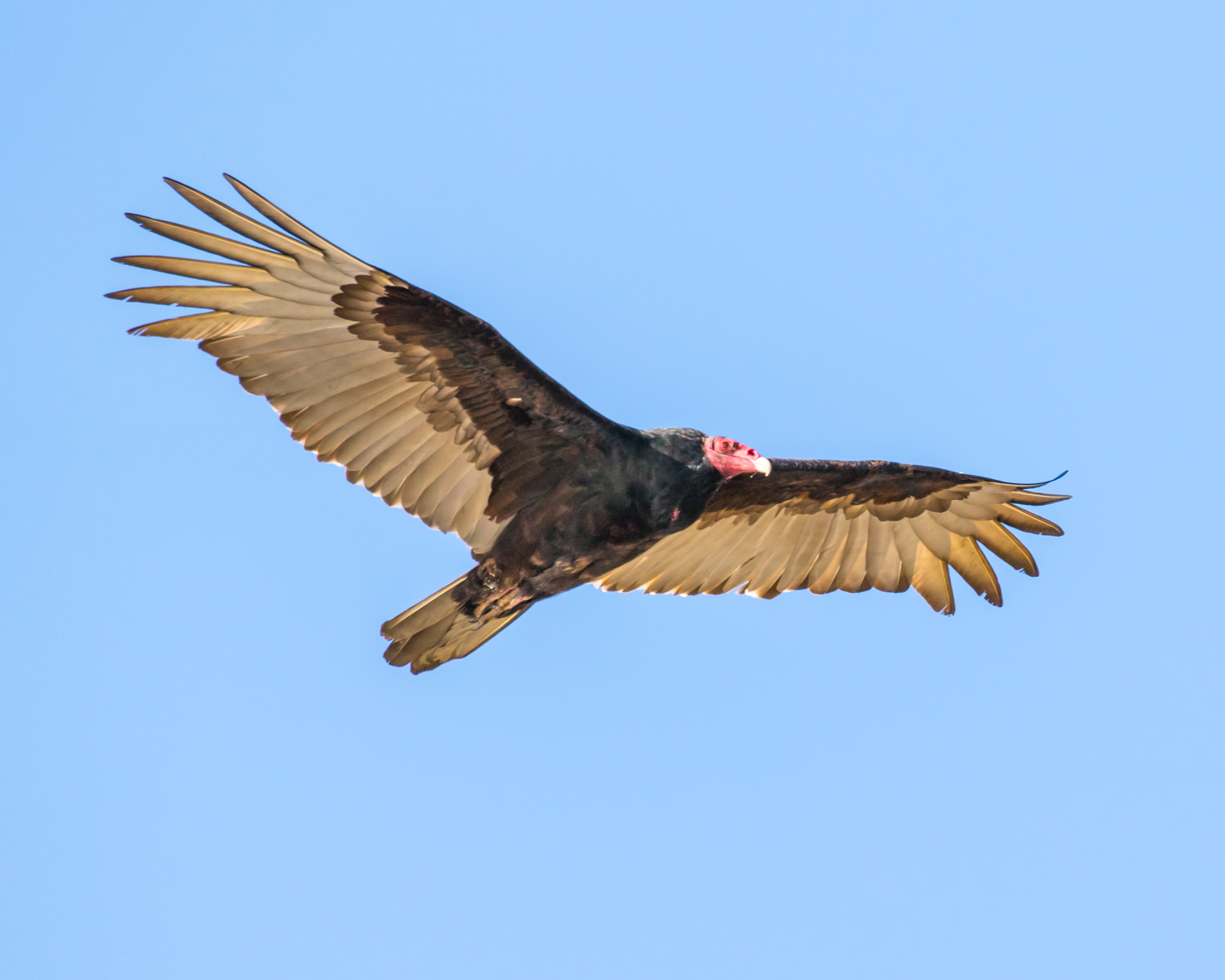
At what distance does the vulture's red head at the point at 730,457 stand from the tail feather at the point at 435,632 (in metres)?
1.27

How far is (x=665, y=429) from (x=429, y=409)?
119 centimetres

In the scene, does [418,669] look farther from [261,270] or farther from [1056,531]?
[1056,531]

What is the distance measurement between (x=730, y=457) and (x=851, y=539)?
1798mm

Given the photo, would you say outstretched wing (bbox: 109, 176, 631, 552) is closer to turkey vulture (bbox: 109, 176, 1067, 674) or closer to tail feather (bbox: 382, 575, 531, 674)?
turkey vulture (bbox: 109, 176, 1067, 674)

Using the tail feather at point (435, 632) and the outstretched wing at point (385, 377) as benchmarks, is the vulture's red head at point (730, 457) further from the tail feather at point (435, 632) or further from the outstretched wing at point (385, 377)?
the tail feather at point (435, 632)

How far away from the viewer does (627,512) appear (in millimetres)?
6605

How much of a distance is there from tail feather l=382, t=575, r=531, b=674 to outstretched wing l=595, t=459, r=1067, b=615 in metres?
1.15

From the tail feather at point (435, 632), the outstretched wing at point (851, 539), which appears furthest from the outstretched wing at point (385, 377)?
the outstretched wing at point (851, 539)

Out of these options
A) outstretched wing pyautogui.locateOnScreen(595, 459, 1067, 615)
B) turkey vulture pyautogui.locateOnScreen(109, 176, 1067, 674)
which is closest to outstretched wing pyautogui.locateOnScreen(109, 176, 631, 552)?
turkey vulture pyautogui.locateOnScreen(109, 176, 1067, 674)

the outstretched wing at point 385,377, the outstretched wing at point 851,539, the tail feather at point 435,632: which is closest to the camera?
the outstretched wing at point 385,377

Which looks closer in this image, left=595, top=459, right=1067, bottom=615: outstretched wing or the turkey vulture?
the turkey vulture

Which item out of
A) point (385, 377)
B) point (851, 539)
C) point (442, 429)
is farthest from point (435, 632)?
point (851, 539)

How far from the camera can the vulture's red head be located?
6.79 meters

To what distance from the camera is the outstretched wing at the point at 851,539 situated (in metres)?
8.01
